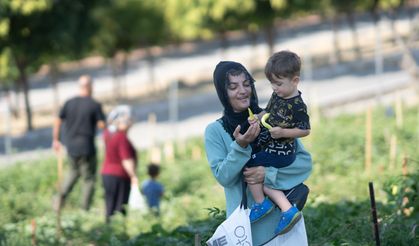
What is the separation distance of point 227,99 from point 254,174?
41 cm

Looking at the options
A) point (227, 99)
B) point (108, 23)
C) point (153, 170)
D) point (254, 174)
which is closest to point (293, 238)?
point (254, 174)

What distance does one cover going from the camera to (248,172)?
17.1 ft

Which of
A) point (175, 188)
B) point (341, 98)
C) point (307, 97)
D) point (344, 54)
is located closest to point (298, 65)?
point (175, 188)

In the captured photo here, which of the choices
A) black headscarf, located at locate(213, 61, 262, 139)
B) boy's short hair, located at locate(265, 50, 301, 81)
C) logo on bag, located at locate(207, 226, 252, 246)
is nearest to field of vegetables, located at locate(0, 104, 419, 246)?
logo on bag, located at locate(207, 226, 252, 246)

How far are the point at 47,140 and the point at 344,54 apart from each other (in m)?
21.9

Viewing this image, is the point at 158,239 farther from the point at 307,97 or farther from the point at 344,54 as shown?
the point at 344,54

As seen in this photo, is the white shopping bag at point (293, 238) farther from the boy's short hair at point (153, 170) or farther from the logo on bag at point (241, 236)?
the boy's short hair at point (153, 170)

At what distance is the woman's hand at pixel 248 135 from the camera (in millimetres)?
4996

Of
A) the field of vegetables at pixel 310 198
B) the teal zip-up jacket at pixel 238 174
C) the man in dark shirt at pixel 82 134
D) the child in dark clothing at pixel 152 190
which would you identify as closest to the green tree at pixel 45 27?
the field of vegetables at pixel 310 198

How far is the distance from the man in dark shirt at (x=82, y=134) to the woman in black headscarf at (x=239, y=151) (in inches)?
281

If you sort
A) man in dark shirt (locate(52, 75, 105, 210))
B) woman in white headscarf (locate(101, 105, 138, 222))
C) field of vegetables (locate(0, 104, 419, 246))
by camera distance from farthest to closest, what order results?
1. man in dark shirt (locate(52, 75, 105, 210))
2. woman in white headscarf (locate(101, 105, 138, 222))
3. field of vegetables (locate(0, 104, 419, 246))

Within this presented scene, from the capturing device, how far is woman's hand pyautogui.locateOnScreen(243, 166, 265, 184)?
5.23m

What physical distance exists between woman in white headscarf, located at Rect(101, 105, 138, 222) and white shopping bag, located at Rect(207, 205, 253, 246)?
18.6ft

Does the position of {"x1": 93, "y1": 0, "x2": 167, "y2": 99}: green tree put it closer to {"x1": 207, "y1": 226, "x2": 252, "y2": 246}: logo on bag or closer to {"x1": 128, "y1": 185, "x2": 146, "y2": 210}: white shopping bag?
{"x1": 128, "y1": 185, "x2": 146, "y2": 210}: white shopping bag
